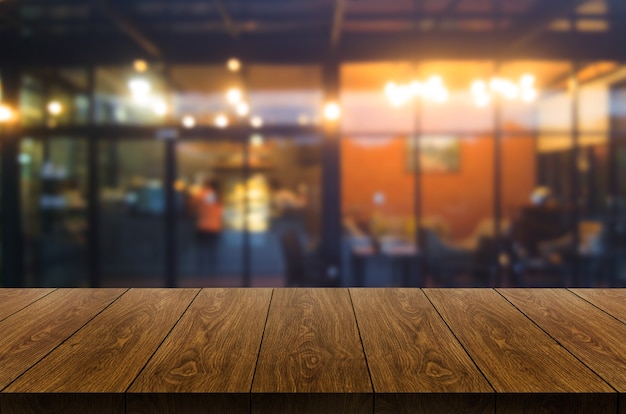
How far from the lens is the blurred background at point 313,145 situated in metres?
8.05

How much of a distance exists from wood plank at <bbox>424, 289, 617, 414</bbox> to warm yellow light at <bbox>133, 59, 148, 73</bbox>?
7.31 m

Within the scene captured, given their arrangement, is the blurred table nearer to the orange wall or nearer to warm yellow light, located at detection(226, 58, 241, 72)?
the orange wall

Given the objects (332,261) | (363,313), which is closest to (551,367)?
(363,313)

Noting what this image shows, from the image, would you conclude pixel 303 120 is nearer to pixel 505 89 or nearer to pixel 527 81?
pixel 505 89

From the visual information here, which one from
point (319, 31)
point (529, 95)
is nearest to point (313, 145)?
point (319, 31)

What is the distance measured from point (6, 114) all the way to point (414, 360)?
843cm

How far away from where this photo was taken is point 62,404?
3.86 ft

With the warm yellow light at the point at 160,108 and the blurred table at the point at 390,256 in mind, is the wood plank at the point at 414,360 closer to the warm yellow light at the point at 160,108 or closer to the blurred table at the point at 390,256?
the blurred table at the point at 390,256

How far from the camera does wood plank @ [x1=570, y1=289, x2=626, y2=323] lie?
5.98ft

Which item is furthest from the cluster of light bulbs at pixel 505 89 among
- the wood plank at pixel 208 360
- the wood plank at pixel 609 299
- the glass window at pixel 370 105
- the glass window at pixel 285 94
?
the wood plank at pixel 208 360

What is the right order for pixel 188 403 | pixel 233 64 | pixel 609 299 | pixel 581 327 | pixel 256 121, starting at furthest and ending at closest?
pixel 233 64 → pixel 256 121 → pixel 609 299 → pixel 581 327 → pixel 188 403

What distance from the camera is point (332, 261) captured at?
26.3 feet

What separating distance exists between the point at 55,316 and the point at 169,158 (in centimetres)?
673

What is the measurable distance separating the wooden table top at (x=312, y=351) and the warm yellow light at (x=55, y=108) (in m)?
6.99
